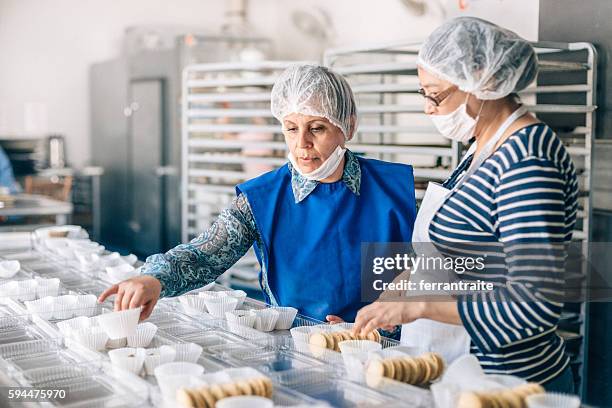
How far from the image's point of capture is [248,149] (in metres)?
5.90

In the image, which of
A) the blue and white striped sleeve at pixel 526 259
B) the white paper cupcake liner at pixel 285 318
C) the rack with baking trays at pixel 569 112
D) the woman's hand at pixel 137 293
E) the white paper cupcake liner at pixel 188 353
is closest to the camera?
the blue and white striped sleeve at pixel 526 259

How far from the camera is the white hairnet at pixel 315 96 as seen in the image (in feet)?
7.79

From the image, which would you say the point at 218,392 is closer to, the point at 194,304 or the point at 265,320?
the point at 265,320

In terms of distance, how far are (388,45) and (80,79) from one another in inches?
254

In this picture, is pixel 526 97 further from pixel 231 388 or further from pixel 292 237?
pixel 231 388

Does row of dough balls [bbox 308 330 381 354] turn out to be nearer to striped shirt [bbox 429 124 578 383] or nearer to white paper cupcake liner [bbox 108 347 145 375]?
striped shirt [bbox 429 124 578 383]

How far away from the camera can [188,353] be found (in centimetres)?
178

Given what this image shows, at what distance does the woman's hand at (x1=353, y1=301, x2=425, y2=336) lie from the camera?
5.57 ft

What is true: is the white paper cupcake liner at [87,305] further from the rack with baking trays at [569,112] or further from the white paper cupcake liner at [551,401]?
the rack with baking trays at [569,112]

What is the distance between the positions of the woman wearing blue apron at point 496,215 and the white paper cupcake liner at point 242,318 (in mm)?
403

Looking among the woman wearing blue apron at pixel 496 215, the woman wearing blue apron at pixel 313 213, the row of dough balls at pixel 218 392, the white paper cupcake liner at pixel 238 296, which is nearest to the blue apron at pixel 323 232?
the woman wearing blue apron at pixel 313 213

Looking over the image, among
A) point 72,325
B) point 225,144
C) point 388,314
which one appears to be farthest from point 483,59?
point 225,144

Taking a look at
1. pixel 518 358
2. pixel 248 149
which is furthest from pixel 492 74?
pixel 248 149

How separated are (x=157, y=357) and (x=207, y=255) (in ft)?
2.18
